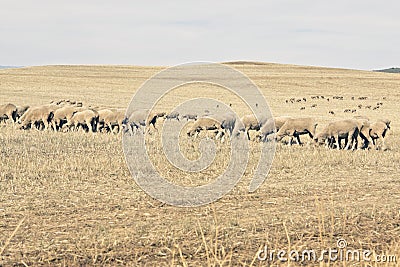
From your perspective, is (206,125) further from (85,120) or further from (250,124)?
(85,120)

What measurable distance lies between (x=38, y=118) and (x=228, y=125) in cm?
780

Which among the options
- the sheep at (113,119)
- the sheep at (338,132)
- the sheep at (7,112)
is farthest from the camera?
the sheep at (7,112)

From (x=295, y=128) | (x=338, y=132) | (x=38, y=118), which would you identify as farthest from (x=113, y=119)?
(x=338, y=132)

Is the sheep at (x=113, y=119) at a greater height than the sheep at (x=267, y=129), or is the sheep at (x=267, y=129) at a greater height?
the sheep at (x=113, y=119)

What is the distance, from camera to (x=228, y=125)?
22.8 m

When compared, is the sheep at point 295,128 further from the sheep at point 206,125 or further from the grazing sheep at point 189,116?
the grazing sheep at point 189,116

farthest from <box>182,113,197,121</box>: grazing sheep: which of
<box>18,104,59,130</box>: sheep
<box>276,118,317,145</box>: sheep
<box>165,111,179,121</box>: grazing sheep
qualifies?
<box>276,118,317,145</box>: sheep

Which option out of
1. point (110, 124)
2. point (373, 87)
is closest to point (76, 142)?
point (110, 124)

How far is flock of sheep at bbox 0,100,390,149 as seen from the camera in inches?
793

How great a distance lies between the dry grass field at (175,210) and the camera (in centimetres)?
739

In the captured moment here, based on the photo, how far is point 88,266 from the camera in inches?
273

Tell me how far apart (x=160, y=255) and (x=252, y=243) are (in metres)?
1.29

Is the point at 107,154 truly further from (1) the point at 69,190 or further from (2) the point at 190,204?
(2) the point at 190,204

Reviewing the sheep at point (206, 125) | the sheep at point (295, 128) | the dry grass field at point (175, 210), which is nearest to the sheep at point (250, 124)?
the sheep at point (206, 125)
